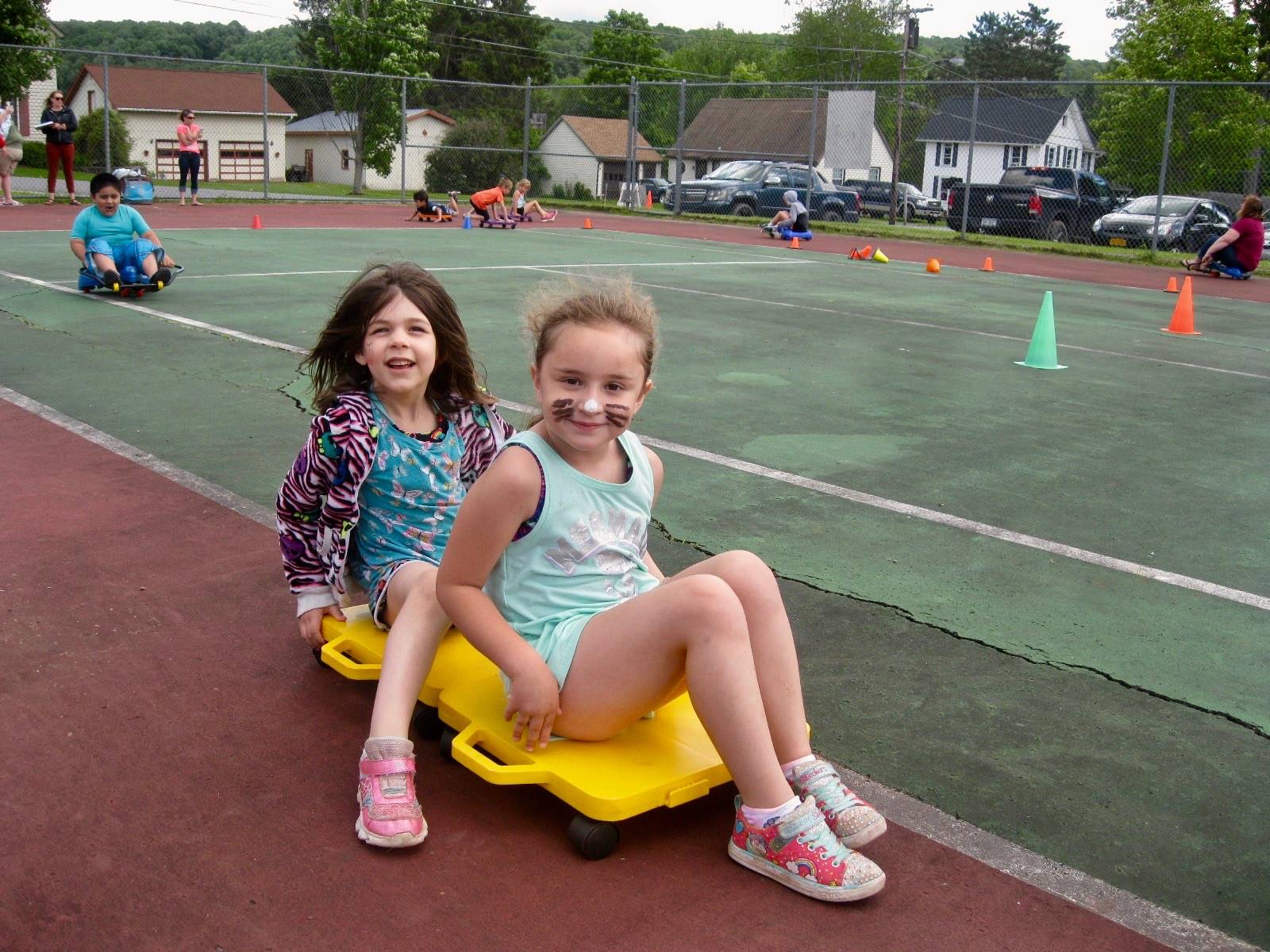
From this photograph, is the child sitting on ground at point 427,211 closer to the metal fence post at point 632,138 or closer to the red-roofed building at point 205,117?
the metal fence post at point 632,138

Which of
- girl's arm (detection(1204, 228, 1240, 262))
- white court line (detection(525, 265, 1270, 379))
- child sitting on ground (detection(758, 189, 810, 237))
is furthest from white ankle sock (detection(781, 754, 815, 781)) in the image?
child sitting on ground (detection(758, 189, 810, 237))

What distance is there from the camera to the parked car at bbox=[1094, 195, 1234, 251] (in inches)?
907

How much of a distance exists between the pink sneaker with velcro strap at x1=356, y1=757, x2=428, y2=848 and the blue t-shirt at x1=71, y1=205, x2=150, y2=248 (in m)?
8.37

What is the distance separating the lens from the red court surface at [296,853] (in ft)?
7.50

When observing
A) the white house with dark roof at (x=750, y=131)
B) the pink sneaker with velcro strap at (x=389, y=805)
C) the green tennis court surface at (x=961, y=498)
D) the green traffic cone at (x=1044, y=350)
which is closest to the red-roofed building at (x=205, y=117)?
the white house with dark roof at (x=750, y=131)

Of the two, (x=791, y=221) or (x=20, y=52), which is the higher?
(x=20, y=52)

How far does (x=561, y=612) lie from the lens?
8.95 feet

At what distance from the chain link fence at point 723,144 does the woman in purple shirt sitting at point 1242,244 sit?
2.16 metres

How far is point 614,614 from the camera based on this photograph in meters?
2.61

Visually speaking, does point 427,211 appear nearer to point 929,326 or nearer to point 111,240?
point 111,240

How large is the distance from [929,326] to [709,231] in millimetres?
13821

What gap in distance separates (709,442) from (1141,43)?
37.5 metres

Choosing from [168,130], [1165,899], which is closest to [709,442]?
[1165,899]

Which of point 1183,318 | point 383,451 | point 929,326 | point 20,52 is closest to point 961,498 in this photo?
point 383,451
